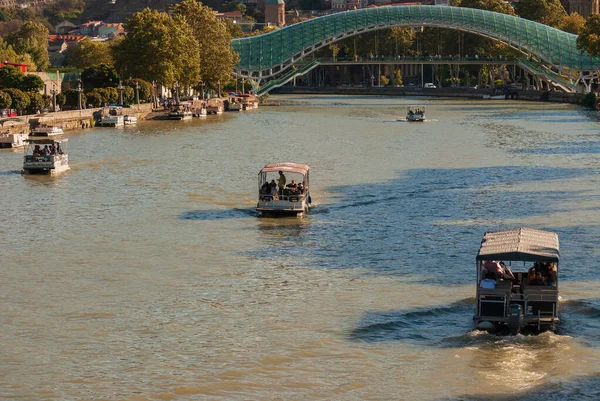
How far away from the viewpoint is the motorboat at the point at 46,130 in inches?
2311

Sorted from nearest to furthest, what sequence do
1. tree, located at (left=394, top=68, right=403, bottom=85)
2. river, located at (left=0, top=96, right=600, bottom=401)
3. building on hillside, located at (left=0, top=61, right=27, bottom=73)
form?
river, located at (left=0, top=96, right=600, bottom=401) < building on hillside, located at (left=0, top=61, right=27, bottom=73) < tree, located at (left=394, top=68, right=403, bottom=85)

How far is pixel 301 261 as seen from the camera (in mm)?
27016

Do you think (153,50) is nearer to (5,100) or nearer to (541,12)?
(5,100)

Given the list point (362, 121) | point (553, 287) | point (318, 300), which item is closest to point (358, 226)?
point (318, 300)

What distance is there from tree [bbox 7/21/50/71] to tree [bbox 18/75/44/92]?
47.3 metres

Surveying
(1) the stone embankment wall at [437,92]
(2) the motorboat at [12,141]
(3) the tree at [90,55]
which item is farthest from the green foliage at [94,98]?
(1) the stone embankment wall at [437,92]

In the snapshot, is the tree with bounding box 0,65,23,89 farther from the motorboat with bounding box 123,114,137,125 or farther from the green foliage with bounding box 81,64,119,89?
the green foliage with bounding box 81,64,119,89

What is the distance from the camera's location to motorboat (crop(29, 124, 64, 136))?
58688mm

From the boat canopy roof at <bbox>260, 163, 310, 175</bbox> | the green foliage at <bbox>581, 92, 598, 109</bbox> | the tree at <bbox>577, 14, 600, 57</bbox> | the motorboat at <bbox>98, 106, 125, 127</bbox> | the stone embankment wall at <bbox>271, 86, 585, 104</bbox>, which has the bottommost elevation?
the stone embankment wall at <bbox>271, 86, 585, 104</bbox>

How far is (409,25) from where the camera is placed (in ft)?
411

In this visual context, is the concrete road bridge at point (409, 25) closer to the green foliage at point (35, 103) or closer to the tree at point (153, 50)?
the tree at point (153, 50)

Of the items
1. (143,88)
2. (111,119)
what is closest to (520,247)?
(111,119)

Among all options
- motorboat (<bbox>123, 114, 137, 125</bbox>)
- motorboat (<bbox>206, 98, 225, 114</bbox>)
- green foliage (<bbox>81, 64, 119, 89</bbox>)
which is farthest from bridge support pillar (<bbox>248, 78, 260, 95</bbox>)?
motorboat (<bbox>123, 114, 137, 125</bbox>)

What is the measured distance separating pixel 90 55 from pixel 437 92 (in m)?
35.5
